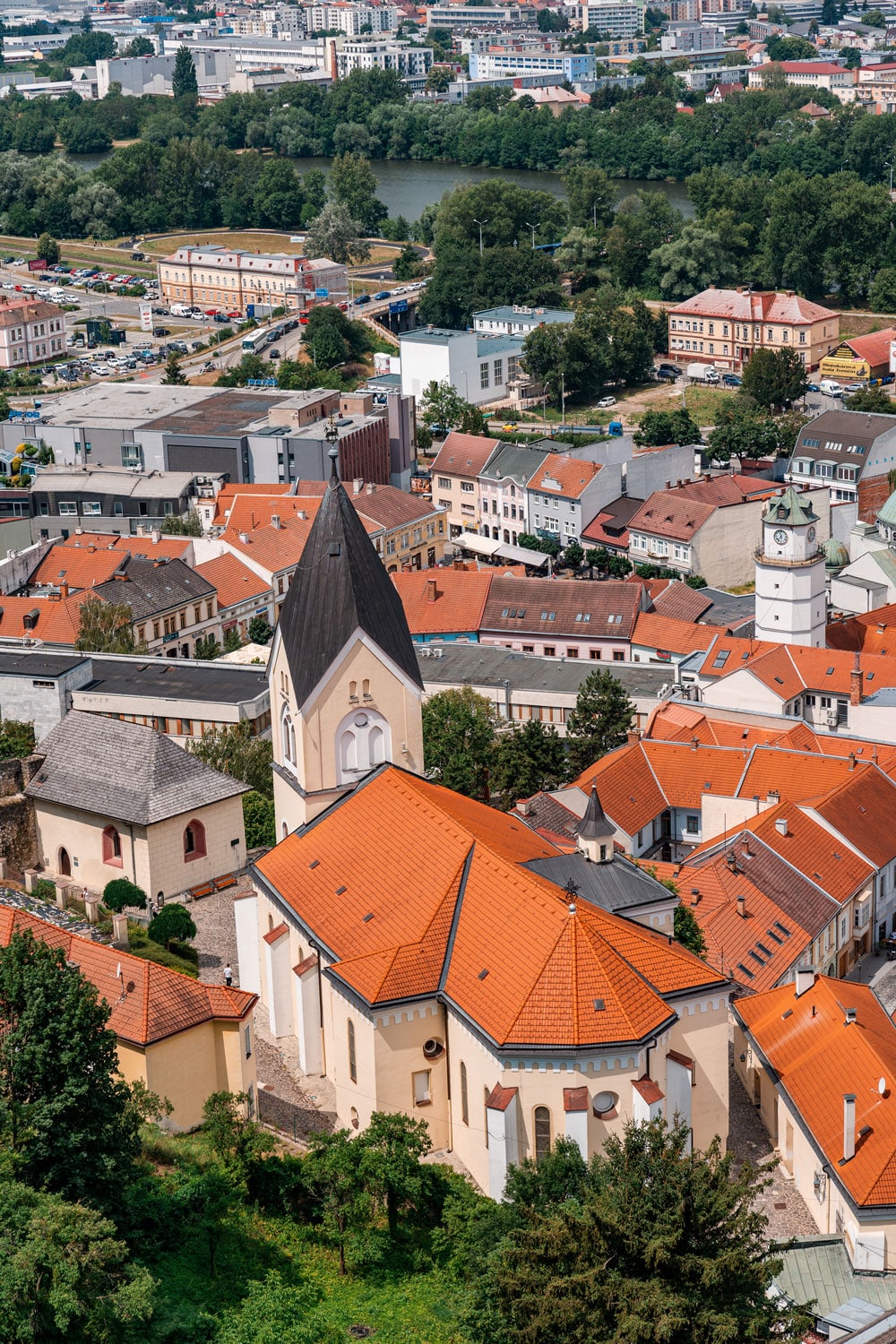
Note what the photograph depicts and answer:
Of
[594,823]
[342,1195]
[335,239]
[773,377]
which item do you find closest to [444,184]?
[335,239]

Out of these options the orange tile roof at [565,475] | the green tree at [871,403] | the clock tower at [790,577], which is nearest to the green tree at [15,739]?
the clock tower at [790,577]

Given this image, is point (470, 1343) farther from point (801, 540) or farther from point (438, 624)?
point (438, 624)

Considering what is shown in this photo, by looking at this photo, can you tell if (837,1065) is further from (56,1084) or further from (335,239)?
(335,239)

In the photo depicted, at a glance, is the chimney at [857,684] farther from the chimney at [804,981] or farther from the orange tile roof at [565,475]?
the orange tile roof at [565,475]

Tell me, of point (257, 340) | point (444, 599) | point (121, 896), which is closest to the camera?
point (121, 896)

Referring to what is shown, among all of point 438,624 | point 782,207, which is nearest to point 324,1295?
point 438,624

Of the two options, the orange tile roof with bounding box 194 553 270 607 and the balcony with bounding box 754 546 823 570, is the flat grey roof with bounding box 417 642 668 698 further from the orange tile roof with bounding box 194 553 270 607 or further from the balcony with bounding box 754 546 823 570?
the orange tile roof with bounding box 194 553 270 607
